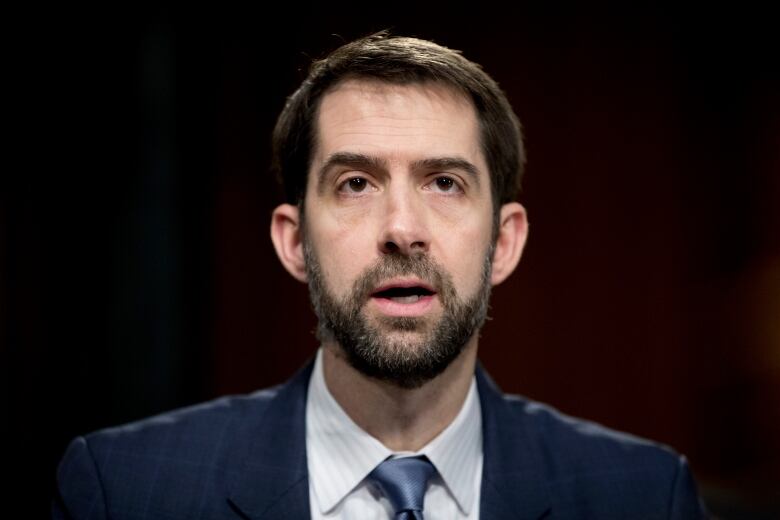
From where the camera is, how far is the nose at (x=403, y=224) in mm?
1405

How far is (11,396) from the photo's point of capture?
7.89 feet

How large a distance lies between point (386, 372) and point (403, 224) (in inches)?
10.3

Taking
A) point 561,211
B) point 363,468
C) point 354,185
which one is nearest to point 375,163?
point 354,185

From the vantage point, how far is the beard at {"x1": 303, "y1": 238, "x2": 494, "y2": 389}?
1436mm

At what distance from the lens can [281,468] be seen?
1549 millimetres

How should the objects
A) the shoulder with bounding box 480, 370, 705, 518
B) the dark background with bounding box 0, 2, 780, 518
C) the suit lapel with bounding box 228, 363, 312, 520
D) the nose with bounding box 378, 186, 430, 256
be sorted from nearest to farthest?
the nose with bounding box 378, 186, 430, 256
the suit lapel with bounding box 228, 363, 312, 520
the shoulder with bounding box 480, 370, 705, 518
the dark background with bounding box 0, 2, 780, 518

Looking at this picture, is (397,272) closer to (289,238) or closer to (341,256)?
(341,256)

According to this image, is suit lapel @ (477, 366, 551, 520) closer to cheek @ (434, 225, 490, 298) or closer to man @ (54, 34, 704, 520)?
man @ (54, 34, 704, 520)

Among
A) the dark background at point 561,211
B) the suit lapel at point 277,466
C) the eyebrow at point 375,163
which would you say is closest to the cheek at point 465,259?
the eyebrow at point 375,163

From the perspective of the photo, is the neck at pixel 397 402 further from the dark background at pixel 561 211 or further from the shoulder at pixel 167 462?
the dark background at pixel 561 211

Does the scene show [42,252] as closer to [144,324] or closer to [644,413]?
[144,324]

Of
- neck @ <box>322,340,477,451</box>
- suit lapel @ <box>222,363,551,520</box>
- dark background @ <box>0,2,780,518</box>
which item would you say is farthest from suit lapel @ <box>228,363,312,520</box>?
dark background @ <box>0,2,780,518</box>

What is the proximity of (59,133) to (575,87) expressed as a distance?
1566 mm

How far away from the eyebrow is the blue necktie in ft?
1.73
